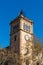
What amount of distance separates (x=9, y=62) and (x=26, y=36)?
12491 millimetres

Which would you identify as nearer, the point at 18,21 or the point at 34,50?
the point at 34,50

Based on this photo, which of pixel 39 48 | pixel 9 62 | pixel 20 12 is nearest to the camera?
pixel 39 48

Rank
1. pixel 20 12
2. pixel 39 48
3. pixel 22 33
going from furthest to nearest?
Answer: pixel 20 12 < pixel 22 33 < pixel 39 48

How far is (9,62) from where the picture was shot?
53.6 m

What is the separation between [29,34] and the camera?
6556 cm

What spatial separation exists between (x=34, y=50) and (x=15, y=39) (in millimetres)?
21772

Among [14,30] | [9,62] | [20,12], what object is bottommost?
[9,62]

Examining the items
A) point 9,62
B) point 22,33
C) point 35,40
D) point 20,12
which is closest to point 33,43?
point 35,40

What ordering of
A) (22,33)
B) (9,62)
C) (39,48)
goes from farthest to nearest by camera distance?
1. (22,33)
2. (9,62)
3. (39,48)

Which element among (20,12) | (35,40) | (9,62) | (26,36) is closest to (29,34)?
(26,36)

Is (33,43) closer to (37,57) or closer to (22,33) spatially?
(37,57)

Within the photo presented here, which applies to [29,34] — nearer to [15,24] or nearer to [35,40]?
[15,24]

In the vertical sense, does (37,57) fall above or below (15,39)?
below

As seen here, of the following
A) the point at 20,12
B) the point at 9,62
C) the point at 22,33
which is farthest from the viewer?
the point at 20,12
